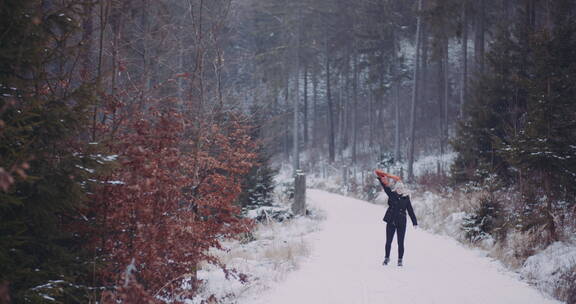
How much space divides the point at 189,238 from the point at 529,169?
301 inches

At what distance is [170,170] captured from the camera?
4914mm

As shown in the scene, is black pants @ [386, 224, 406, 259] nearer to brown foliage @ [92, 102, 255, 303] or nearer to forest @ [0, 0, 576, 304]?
forest @ [0, 0, 576, 304]

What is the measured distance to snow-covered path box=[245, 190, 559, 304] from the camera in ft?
18.9

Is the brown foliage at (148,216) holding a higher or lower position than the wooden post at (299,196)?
higher

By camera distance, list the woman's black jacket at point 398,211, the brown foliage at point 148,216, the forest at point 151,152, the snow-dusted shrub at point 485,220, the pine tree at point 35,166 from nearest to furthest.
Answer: the pine tree at point 35,166
the forest at point 151,152
the brown foliage at point 148,216
the woman's black jacket at point 398,211
the snow-dusted shrub at point 485,220

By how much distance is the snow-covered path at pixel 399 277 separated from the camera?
5.77 metres

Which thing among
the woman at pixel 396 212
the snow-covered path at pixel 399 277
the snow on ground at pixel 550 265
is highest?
the woman at pixel 396 212

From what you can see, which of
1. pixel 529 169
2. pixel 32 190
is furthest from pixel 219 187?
pixel 529 169

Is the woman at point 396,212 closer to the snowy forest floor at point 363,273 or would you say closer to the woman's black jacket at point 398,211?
the woman's black jacket at point 398,211

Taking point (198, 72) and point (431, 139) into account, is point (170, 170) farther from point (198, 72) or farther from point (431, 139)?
point (431, 139)

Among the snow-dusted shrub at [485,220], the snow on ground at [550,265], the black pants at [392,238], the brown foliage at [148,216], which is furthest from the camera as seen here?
the snow-dusted shrub at [485,220]

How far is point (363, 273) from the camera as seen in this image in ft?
23.6

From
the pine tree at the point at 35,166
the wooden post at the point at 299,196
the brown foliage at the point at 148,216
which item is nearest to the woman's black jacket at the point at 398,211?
the brown foliage at the point at 148,216

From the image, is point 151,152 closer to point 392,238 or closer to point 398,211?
point 392,238
